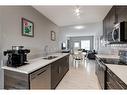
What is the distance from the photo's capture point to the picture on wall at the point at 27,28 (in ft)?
7.74

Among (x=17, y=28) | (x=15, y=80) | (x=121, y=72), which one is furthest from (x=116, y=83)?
(x=17, y=28)

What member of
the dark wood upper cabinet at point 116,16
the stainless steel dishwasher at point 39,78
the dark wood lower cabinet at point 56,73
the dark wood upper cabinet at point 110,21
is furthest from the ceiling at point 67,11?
the stainless steel dishwasher at point 39,78

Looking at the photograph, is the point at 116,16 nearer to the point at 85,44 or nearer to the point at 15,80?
the point at 15,80

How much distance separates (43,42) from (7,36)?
1633mm

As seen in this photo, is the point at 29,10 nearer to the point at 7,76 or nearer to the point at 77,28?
the point at 7,76

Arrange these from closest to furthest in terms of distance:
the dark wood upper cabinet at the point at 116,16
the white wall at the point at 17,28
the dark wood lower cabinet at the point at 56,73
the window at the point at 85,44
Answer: the white wall at the point at 17,28, the dark wood upper cabinet at the point at 116,16, the dark wood lower cabinet at the point at 56,73, the window at the point at 85,44

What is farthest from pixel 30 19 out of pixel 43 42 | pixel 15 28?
pixel 43 42

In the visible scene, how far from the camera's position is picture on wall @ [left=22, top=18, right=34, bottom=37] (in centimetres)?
236

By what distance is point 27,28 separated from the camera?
2500 mm

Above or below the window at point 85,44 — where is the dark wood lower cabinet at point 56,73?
below

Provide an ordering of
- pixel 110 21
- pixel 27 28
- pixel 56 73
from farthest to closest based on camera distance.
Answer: pixel 110 21
pixel 56 73
pixel 27 28

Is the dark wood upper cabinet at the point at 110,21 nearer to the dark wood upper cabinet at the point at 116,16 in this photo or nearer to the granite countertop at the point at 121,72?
the dark wood upper cabinet at the point at 116,16

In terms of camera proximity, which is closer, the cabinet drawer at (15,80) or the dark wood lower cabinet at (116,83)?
the dark wood lower cabinet at (116,83)

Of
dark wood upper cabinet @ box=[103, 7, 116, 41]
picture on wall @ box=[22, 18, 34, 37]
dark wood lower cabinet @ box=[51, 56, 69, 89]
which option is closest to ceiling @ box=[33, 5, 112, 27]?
dark wood upper cabinet @ box=[103, 7, 116, 41]
